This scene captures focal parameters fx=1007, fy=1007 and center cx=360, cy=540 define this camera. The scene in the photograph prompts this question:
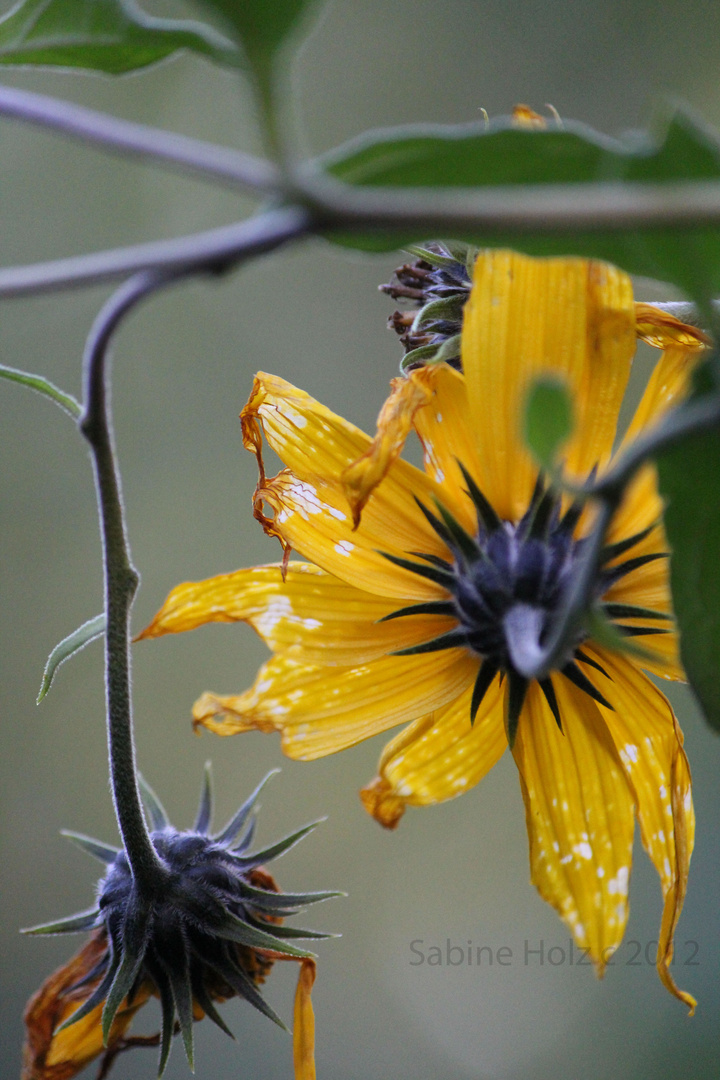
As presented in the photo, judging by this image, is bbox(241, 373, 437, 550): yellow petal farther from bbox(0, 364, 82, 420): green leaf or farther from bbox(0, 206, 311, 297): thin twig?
bbox(0, 206, 311, 297): thin twig

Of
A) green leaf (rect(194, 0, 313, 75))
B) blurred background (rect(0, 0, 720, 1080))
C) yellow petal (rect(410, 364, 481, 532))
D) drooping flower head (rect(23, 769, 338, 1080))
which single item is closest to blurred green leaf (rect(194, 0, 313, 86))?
green leaf (rect(194, 0, 313, 75))

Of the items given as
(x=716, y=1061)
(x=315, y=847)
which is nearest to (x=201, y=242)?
(x=716, y=1061)

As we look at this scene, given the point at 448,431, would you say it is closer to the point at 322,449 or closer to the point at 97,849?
the point at 322,449

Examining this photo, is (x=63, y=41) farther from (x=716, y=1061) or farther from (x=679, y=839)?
(x=716, y=1061)

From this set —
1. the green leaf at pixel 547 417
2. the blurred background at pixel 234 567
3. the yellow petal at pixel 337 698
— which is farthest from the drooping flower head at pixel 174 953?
the blurred background at pixel 234 567

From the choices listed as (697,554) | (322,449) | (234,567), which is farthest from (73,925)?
(234,567)

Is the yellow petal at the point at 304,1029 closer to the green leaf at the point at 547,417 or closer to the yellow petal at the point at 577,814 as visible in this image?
the yellow petal at the point at 577,814
